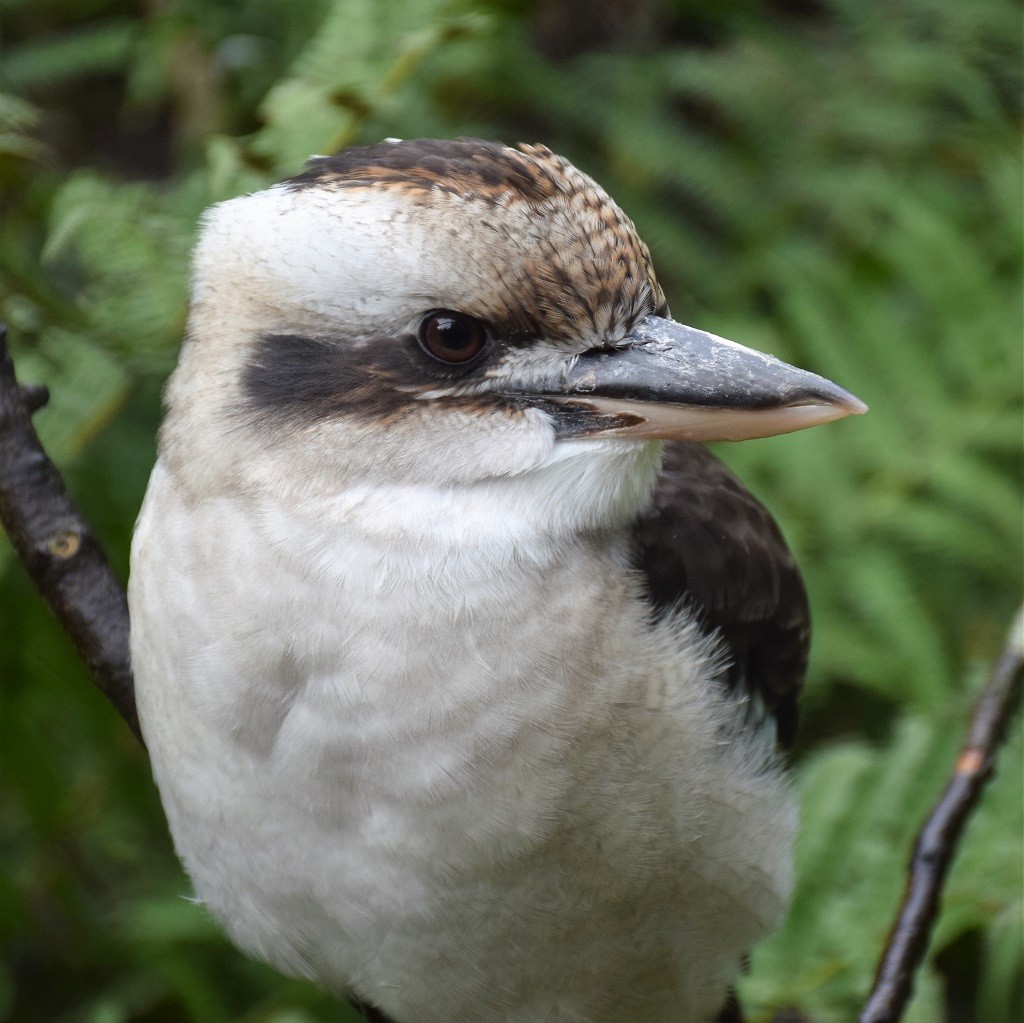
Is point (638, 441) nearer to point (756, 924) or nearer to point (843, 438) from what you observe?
point (756, 924)

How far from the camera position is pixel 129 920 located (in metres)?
3.78

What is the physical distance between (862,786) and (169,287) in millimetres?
1822

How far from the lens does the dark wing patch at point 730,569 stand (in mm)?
2311

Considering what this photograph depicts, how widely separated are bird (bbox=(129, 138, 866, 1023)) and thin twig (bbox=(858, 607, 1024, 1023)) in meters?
0.44

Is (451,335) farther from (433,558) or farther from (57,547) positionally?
(57,547)

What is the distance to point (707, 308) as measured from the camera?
471cm

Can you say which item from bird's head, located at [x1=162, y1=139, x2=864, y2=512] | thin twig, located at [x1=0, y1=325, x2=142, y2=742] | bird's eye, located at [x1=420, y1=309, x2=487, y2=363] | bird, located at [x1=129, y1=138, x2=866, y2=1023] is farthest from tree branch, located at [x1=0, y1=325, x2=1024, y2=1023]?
bird's eye, located at [x1=420, y1=309, x2=487, y2=363]

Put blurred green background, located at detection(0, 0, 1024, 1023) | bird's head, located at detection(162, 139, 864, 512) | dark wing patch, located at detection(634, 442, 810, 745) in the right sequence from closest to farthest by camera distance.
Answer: bird's head, located at detection(162, 139, 864, 512)
dark wing patch, located at detection(634, 442, 810, 745)
blurred green background, located at detection(0, 0, 1024, 1023)

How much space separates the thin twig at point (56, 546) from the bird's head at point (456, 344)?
0.25 meters

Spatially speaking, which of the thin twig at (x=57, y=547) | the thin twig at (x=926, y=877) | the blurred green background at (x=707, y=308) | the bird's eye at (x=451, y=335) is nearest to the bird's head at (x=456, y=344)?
the bird's eye at (x=451, y=335)

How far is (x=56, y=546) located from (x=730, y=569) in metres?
1.04

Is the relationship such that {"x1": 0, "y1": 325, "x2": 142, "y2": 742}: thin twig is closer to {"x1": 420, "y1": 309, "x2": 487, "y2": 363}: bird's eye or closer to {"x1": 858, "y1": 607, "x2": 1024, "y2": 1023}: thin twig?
{"x1": 420, "y1": 309, "x2": 487, "y2": 363}: bird's eye

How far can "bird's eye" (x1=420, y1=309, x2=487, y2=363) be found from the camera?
2.00 meters

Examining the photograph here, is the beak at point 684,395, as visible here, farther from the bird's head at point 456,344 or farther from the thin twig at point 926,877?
the thin twig at point 926,877
